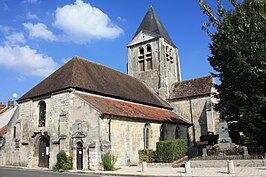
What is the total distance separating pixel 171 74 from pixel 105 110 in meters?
16.5

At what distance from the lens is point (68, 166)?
16.4 meters

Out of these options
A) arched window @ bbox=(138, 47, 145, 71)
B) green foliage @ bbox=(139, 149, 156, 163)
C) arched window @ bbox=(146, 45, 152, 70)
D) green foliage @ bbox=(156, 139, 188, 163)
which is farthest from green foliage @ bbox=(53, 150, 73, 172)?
arched window @ bbox=(138, 47, 145, 71)

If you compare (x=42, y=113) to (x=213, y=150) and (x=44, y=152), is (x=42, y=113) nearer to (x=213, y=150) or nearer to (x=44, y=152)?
(x=44, y=152)

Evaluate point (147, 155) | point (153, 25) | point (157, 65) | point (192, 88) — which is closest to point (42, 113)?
point (147, 155)

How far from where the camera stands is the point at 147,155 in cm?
1912

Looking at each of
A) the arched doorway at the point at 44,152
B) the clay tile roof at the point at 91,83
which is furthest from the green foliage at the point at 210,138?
the arched doorway at the point at 44,152

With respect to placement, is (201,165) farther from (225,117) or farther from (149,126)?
(149,126)

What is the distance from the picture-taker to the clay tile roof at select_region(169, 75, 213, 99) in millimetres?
27594

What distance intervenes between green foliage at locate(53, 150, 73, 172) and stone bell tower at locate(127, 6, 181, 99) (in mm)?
15098

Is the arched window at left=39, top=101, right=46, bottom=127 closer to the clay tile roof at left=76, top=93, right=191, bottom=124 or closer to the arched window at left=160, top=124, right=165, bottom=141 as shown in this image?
the clay tile roof at left=76, top=93, right=191, bottom=124

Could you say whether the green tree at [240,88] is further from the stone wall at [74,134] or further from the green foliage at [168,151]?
the stone wall at [74,134]

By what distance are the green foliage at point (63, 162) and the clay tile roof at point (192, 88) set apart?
51.3 feet

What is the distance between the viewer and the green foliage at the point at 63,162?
16.2 meters

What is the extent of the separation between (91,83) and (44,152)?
6195mm
